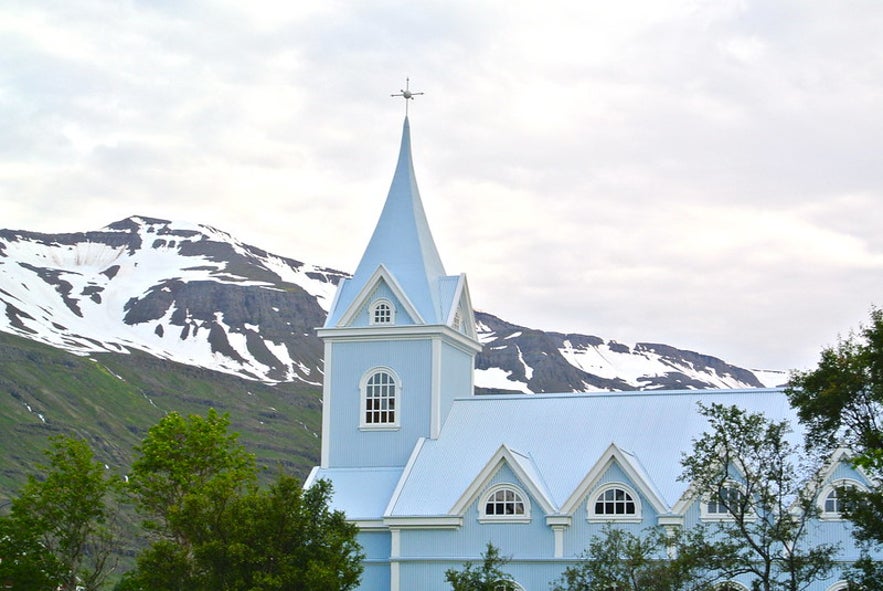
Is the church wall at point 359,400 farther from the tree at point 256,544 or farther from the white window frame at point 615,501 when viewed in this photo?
the white window frame at point 615,501

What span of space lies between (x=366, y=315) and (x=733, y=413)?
22.4m

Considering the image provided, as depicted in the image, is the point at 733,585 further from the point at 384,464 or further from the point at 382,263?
the point at 382,263

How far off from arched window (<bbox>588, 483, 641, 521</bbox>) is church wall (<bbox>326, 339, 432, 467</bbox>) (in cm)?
863

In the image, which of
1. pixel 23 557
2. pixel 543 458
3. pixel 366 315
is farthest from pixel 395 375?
pixel 23 557

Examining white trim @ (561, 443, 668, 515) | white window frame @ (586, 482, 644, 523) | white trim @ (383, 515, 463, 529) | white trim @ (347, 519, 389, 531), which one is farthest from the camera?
white trim @ (347, 519, 389, 531)

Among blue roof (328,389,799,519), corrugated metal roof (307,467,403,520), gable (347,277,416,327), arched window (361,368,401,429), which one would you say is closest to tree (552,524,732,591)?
blue roof (328,389,799,519)

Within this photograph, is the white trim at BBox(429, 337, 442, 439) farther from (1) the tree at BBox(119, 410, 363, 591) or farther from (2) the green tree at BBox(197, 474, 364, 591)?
(2) the green tree at BBox(197, 474, 364, 591)

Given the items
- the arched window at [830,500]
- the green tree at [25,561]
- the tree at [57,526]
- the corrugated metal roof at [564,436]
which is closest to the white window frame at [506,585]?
the corrugated metal roof at [564,436]

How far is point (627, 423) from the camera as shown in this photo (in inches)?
2063

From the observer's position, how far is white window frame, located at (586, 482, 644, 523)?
48.0m

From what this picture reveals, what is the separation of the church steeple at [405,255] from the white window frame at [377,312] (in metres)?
0.77

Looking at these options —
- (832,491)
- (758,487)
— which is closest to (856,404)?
(758,487)

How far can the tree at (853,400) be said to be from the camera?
32625 mm

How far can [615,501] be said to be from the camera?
4847 cm
